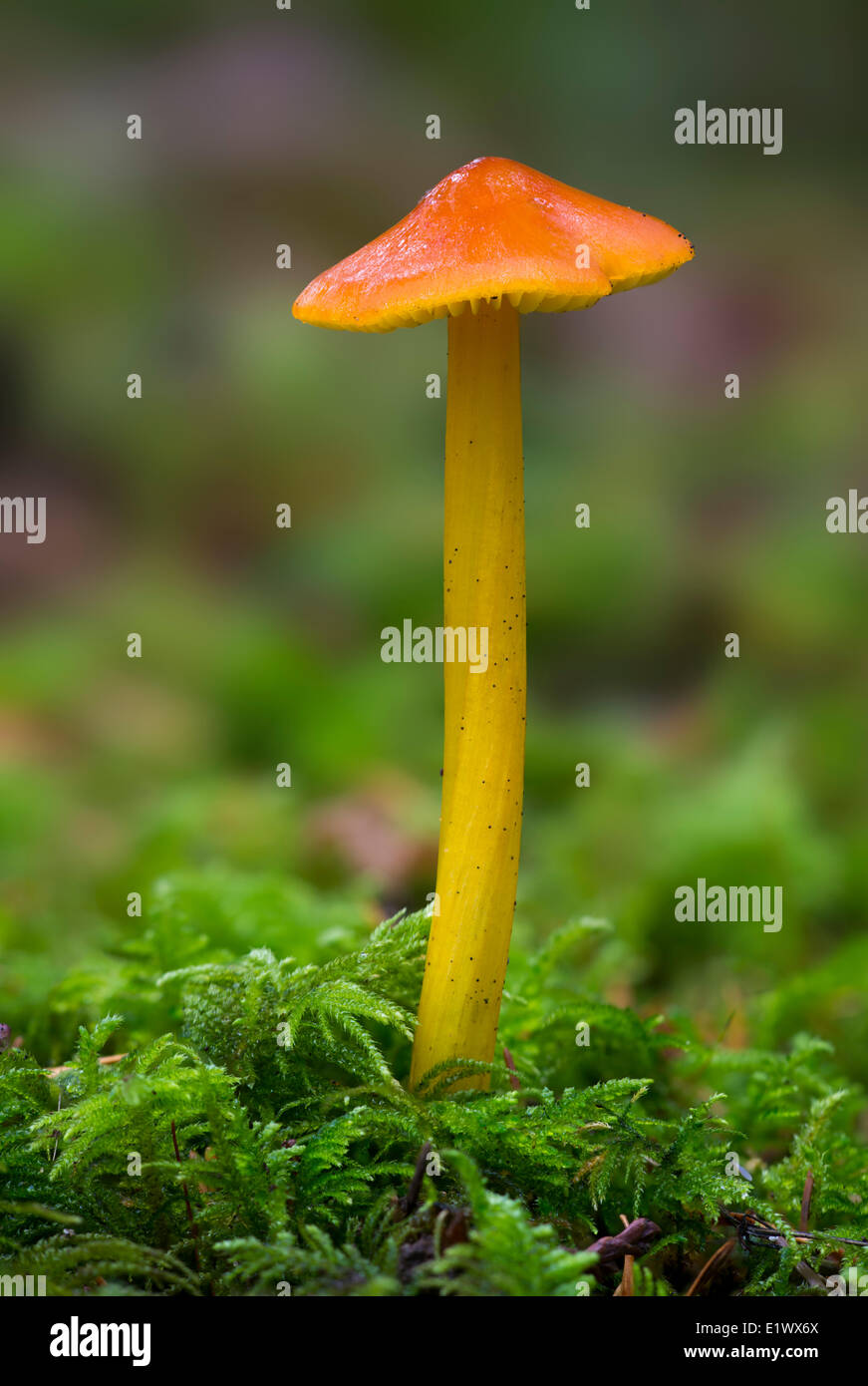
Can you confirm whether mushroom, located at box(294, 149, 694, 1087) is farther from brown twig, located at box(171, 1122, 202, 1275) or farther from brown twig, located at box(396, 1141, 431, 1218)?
brown twig, located at box(171, 1122, 202, 1275)

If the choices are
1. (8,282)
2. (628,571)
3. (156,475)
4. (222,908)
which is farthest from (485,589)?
(8,282)

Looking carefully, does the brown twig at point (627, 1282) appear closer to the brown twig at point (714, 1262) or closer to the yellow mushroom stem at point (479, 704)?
the brown twig at point (714, 1262)

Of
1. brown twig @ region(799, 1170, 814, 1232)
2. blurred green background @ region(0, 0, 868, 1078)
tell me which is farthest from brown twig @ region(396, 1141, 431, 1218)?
blurred green background @ region(0, 0, 868, 1078)

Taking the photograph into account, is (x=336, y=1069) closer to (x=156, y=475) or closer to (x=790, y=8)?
(x=156, y=475)

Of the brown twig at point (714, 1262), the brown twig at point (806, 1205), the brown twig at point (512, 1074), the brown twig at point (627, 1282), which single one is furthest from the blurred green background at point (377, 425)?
the brown twig at point (627, 1282)

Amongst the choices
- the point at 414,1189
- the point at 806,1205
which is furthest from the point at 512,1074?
the point at 806,1205

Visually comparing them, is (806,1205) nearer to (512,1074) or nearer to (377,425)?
(512,1074)
